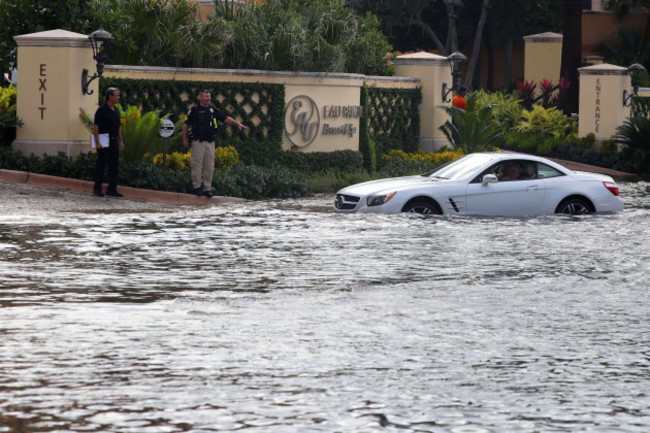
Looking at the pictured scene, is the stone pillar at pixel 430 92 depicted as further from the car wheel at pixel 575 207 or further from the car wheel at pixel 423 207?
the car wheel at pixel 423 207

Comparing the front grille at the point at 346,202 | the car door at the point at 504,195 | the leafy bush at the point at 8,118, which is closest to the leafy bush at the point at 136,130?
the leafy bush at the point at 8,118

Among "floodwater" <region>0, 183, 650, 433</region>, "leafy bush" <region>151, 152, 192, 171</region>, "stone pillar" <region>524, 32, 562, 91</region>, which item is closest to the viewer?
"floodwater" <region>0, 183, 650, 433</region>

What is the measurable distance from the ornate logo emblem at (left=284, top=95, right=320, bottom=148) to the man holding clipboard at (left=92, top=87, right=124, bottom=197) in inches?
264

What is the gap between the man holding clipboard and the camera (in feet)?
71.6

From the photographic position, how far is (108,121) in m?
21.9

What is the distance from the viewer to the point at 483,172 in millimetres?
19547

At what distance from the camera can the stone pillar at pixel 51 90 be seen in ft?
79.0

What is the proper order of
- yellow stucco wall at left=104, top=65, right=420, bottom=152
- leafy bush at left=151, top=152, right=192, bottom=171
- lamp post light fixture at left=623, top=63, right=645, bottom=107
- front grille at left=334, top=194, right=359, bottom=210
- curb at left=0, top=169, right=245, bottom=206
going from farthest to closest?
lamp post light fixture at left=623, top=63, right=645, bottom=107 < yellow stucco wall at left=104, top=65, right=420, bottom=152 < leafy bush at left=151, top=152, right=192, bottom=171 < curb at left=0, top=169, right=245, bottom=206 < front grille at left=334, top=194, right=359, bottom=210

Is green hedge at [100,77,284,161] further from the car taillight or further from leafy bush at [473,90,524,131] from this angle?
leafy bush at [473,90,524,131]

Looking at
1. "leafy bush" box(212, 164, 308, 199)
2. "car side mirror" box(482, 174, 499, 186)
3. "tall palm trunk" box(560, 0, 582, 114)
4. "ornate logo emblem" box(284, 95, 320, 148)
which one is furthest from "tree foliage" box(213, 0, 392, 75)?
"tall palm trunk" box(560, 0, 582, 114)

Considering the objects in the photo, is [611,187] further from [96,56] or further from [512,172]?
[96,56]

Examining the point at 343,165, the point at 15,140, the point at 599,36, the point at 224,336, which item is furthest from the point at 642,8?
the point at 224,336

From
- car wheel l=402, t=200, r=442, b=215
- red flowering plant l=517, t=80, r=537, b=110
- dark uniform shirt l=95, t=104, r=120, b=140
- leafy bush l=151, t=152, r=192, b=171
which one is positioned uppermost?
red flowering plant l=517, t=80, r=537, b=110

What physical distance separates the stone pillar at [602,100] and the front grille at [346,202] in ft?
67.5
